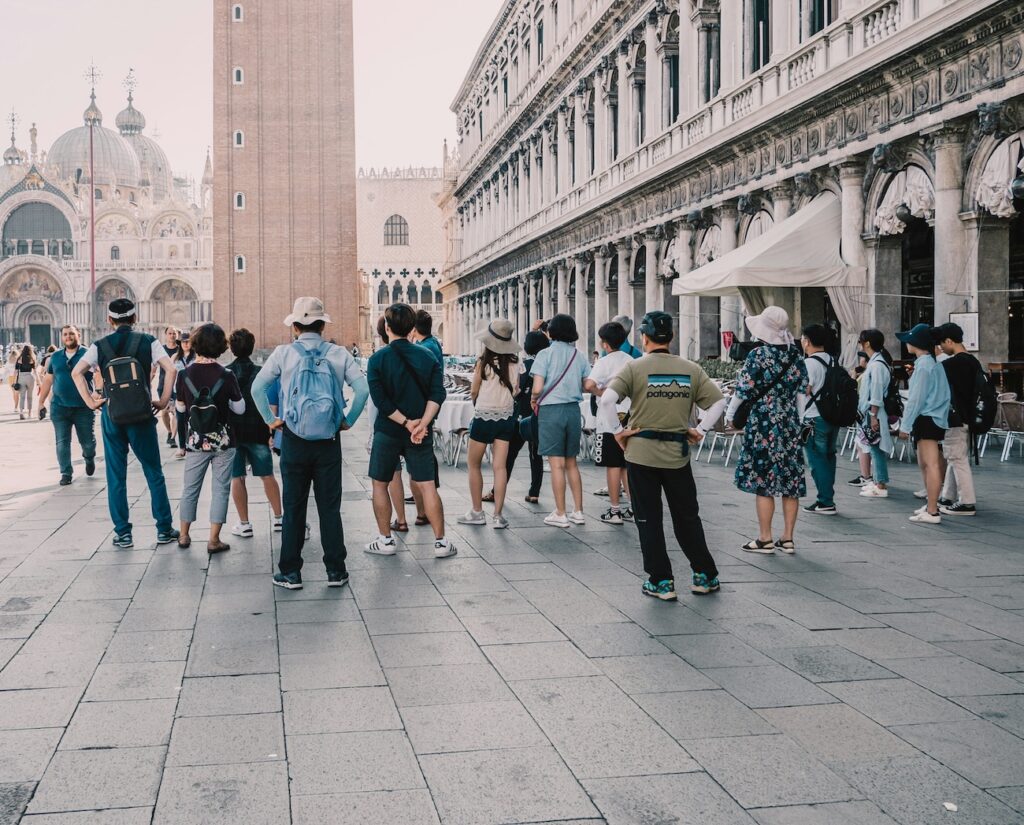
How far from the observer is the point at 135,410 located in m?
7.98

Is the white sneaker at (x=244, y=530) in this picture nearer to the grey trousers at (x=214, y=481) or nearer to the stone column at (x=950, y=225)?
the grey trousers at (x=214, y=481)

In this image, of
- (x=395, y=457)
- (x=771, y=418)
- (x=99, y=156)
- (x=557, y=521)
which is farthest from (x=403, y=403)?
(x=99, y=156)

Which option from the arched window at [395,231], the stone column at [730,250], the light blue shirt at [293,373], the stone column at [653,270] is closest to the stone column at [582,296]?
the stone column at [653,270]

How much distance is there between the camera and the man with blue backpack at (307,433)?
21.7 feet

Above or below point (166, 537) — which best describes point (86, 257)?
above

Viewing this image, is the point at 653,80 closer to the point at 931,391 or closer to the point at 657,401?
the point at 931,391

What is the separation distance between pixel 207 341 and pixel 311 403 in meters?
1.68

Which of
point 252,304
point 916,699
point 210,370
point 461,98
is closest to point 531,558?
point 210,370

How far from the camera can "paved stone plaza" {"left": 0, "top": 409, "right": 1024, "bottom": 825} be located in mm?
3590

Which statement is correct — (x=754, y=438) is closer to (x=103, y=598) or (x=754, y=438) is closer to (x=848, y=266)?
(x=103, y=598)

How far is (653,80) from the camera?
25906mm

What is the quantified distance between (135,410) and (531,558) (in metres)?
3.06

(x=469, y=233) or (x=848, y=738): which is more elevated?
(x=469, y=233)

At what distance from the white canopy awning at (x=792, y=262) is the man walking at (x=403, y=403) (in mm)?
8712
